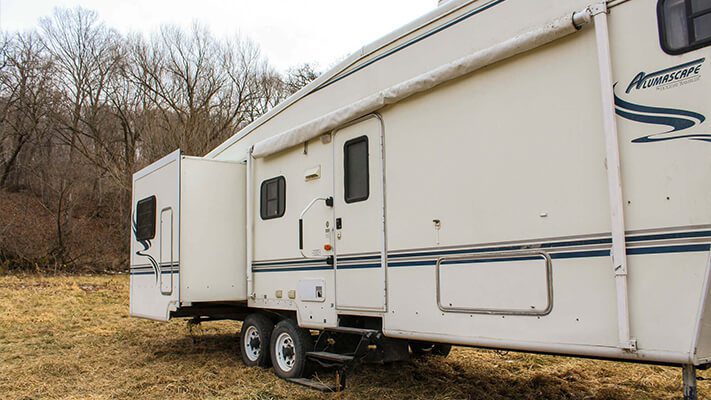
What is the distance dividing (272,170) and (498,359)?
11.8 ft

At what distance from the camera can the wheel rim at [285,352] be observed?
661 centimetres

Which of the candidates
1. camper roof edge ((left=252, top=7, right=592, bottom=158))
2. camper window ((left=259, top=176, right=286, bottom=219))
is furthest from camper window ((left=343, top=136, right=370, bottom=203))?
camper window ((left=259, top=176, right=286, bottom=219))

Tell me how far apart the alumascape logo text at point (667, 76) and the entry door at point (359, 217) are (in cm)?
241

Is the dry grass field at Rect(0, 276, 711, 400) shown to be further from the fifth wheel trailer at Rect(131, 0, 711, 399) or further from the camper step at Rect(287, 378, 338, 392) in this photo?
the fifth wheel trailer at Rect(131, 0, 711, 399)

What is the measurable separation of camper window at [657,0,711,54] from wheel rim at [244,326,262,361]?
18.1 feet

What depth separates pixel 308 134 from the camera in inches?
253

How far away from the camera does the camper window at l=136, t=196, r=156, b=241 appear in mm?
8227

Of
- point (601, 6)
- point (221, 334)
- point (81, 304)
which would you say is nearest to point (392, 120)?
point (601, 6)

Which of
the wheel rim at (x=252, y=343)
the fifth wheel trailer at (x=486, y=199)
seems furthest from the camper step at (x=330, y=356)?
the wheel rim at (x=252, y=343)

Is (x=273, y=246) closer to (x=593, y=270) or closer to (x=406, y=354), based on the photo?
(x=406, y=354)

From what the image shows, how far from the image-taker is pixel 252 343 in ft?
24.4

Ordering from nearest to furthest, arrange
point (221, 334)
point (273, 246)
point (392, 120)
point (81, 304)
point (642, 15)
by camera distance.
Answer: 1. point (642, 15)
2. point (392, 120)
3. point (273, 246)
4. point (221, 334)
5. point (81, 304)

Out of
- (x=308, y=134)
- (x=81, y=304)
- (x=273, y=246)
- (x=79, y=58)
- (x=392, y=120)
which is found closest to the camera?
(x=392, y=120)

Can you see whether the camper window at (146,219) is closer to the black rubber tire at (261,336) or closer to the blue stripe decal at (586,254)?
the black rubber tire at (261,336)
